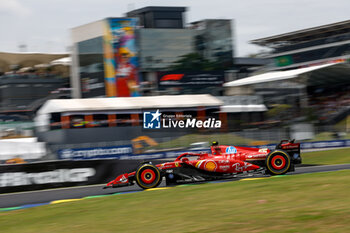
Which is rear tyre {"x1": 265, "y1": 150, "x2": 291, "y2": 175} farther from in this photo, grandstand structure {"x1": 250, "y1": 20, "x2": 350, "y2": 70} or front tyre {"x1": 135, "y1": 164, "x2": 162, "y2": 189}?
grandstand structure {"x1": 250, "y1": 20, "x2": 350, "y2": 70}

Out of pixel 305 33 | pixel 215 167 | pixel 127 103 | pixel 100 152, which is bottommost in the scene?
pixel 100 152

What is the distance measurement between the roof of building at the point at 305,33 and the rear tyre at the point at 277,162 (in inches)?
1257

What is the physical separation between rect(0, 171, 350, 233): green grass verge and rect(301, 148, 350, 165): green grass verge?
10.5 metres

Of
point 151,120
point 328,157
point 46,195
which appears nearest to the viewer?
point 46,195

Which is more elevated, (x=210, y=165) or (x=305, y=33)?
(x=305, y=33)

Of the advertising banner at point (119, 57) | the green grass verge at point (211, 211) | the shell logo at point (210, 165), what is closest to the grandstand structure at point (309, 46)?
the advertising banner at point (119, 57)

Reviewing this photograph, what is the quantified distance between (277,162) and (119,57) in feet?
90.5

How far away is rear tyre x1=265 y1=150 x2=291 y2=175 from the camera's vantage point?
13117mm

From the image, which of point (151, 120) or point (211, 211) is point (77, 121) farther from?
point (211, 211)

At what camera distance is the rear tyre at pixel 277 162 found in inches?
516

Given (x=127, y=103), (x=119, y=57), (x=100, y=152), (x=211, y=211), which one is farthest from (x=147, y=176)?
(x=119, y=57)

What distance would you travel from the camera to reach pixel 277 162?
43.3 feet

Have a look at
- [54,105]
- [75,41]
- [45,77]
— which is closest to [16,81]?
[45,77]

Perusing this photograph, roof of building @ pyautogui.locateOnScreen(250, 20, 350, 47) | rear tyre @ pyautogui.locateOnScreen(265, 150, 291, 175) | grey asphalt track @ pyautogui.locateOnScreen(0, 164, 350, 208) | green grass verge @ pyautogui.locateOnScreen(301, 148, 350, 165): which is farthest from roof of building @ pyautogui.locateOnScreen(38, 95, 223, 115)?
rear tyre @ pyautogui.locateOnScreen(265, 150, 291, 175)
